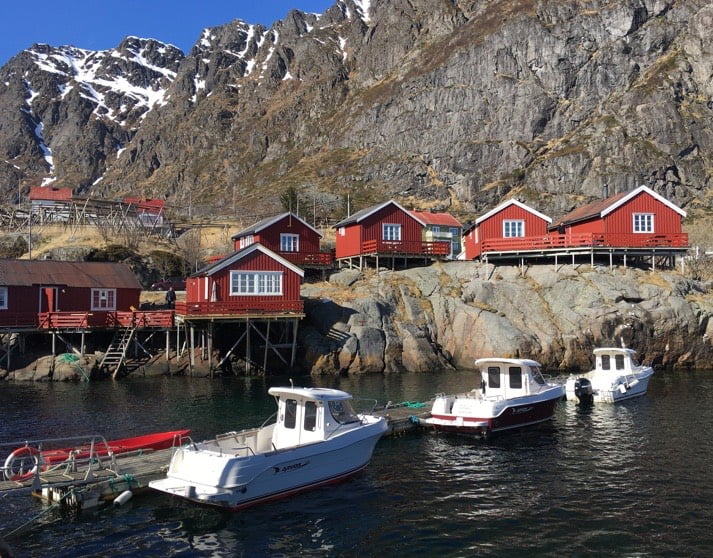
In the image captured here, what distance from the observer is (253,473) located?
18.0m

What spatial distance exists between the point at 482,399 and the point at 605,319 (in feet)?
71.2

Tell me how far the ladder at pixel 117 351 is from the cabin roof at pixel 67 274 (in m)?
4.90

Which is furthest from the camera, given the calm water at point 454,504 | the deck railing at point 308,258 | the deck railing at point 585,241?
the deck railing at point 308,258

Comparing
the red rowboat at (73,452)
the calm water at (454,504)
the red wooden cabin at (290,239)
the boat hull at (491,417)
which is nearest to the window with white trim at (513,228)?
the red wooden cabin at (290,239)

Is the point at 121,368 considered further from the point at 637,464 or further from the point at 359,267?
the point at 637,464

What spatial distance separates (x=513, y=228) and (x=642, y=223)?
37.7ft

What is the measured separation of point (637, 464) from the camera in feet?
72.0

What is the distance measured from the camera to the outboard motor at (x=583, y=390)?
33.9m

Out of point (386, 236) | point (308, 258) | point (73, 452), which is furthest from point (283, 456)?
point (386, 236)

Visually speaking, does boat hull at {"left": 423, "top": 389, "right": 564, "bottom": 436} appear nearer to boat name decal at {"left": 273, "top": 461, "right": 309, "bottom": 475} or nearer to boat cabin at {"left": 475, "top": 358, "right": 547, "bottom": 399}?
boat cabin at {"left": 475, "top": 358, "right": 547, "bottom": 399}

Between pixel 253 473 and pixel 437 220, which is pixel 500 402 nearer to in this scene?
pixel 253 473

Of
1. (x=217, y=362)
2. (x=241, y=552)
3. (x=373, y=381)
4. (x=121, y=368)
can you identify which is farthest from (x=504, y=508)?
(x=121, y=368)

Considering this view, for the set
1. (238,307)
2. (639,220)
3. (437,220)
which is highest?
(437,220)

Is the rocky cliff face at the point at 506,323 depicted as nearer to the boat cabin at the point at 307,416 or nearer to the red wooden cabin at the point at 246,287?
the red wooden cabin at the point at 246,287
